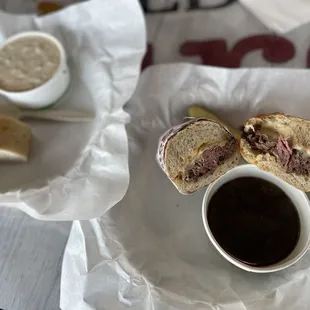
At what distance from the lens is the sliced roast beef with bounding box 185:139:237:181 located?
60 cm

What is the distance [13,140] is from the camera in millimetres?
689

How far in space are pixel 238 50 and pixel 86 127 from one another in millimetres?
296

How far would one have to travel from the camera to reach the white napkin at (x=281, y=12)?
83 cm

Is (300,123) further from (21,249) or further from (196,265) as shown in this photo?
(21,249)

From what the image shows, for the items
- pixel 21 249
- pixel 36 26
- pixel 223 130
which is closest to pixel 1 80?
pixel 36 26

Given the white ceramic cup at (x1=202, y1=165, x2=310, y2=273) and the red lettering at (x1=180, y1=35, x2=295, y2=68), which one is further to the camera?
the red lettering at (x1=180, y1=35, x2=295, y2=68)

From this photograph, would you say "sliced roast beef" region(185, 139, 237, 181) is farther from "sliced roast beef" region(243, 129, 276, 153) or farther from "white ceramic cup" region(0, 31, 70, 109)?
"white ceramic cup" region(0, 31, 70, 109)

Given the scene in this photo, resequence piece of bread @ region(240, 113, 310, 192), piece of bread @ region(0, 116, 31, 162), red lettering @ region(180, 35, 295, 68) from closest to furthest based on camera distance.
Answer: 1. piece of bread @ region(240, 113, 310, 192)
2. piece of bread @ region(0, 116, 31, 162)
3. red lettering @ region(180, 35, 295, 68)

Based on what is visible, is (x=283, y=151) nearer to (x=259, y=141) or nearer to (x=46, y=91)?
(x=259, y=141)

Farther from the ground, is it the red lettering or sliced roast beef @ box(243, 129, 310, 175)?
sliced roast beef @ box(243, 129, 310, 175)

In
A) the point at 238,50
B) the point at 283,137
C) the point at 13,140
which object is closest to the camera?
the point at 283,137

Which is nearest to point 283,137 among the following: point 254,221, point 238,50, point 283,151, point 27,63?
point 283,151

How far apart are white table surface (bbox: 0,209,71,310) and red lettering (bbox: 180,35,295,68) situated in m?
0.37

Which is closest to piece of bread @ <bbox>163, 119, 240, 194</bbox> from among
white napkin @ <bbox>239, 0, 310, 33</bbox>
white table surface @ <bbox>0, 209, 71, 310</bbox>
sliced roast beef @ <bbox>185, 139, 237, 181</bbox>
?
sliced roast beef @ <bbox>185, 139, 237, 181</bbox>
